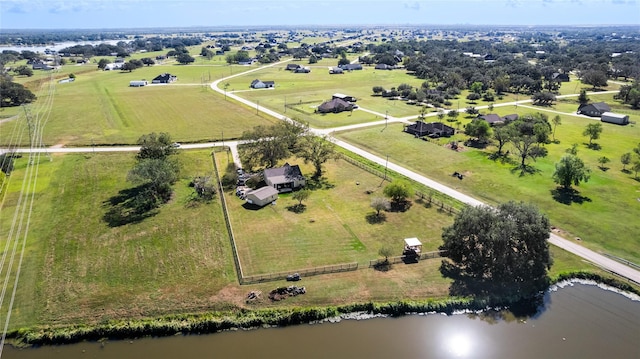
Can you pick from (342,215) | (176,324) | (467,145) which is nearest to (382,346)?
(176,324)

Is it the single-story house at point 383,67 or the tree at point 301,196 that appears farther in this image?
the single-story house at point 383,67

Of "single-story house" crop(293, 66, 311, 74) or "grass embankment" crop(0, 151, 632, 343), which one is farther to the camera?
"single-story house" crop(293, 66, 311, 74)

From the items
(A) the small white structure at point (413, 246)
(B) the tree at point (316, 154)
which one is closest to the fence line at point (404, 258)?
(A) the small white structure at point (413, 246)

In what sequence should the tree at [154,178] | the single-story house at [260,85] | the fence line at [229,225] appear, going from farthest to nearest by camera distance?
the single-story house at [260,85] < the tree at [154,178] < the fence line at [229,225]

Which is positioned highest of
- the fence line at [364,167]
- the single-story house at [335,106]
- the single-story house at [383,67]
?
the single-story house at [383,67]

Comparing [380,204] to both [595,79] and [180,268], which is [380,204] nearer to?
[180,268]

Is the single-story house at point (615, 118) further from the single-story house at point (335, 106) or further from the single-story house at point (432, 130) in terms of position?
the single-story house at point (335, 106)

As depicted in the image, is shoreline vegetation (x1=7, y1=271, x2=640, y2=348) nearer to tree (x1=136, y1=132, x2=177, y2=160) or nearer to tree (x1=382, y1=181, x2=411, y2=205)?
tree (x1=382, y1=181, x2=411, y2=205)

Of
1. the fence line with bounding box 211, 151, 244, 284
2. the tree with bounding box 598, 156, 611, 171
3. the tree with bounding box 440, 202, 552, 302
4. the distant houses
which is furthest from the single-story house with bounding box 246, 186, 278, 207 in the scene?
the distant houses
